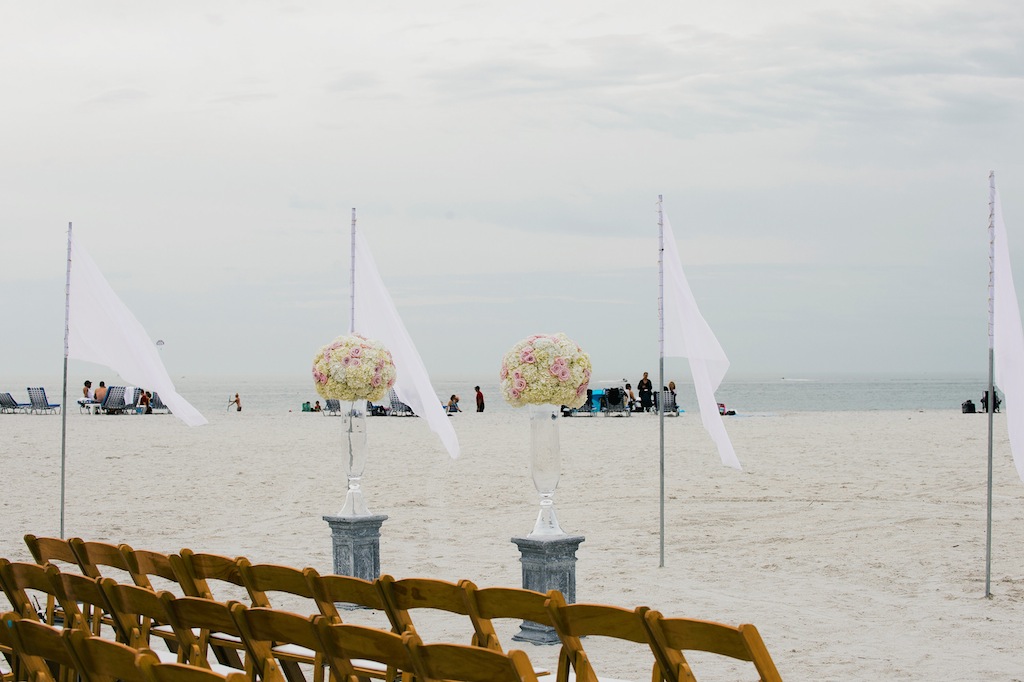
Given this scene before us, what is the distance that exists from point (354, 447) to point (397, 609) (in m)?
4.30

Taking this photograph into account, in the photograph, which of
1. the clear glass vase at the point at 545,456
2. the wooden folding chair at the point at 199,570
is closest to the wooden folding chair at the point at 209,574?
the wooden folding chair at the point at 199,570

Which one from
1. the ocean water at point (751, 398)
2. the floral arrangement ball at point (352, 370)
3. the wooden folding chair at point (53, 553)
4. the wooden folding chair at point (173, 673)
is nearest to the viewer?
the wooden folding chair at point (173, 673)

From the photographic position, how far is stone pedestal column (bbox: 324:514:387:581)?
8.61 metres

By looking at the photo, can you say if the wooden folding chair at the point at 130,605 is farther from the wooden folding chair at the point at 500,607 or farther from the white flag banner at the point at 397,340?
the white flag banner at the point at 397,340

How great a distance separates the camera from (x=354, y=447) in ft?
29.1

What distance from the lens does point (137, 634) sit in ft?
14.7

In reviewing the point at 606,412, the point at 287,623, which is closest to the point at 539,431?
the point at 287,623

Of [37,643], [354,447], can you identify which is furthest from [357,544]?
[37,643]

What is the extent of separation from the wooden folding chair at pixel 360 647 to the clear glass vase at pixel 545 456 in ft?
11.7

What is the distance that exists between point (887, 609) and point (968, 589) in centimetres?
103

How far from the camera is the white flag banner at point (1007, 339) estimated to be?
327 inches

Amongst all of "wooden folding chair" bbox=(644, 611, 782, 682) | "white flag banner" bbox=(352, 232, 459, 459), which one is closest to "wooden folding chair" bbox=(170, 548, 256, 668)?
"wooden folding chair" bbox=(644, 611, 782, 682)

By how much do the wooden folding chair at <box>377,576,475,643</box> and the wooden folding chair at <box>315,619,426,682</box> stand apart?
2.17ft

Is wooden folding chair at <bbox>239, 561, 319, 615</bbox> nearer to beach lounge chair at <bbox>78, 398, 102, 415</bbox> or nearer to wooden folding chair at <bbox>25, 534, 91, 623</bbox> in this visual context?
wooden folding chair at <bbox>25, 534, 91, 623</bbox>
